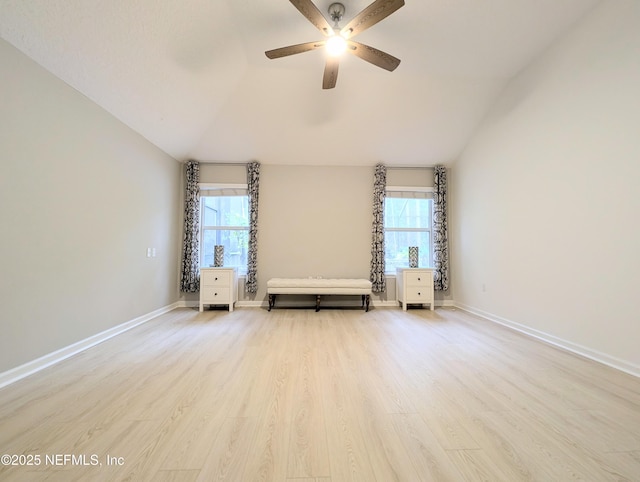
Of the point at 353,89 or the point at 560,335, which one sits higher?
the point at 353,89

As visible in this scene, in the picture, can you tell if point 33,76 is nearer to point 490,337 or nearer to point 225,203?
point 225,203

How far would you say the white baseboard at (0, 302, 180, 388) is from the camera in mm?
1813

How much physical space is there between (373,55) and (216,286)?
11.8 ft

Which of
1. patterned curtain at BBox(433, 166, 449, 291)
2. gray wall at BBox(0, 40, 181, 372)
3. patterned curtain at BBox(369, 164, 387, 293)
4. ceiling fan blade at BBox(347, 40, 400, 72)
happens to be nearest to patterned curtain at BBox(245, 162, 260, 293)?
gray wall at BBox(0, 40, 181, 372)

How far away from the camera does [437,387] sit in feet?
5.77

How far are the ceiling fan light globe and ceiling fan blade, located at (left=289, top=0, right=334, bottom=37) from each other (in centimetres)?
6

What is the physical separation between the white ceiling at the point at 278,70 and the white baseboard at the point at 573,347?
2.76 metres

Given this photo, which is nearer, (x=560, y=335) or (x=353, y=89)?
(x=560, y=335)

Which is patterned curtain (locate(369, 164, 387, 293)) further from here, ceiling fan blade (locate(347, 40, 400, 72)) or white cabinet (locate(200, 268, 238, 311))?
white cabinet (locate(200, 268, 238, 311))

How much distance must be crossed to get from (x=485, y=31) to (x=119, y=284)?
4795mm

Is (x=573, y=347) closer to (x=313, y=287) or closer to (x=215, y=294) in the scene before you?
(x=313, y=287)

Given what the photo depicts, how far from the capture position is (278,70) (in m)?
3.26

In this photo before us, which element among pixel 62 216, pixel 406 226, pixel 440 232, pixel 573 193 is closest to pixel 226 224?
pixel 62 216

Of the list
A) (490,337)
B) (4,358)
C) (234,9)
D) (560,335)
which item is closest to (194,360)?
(4,358)
